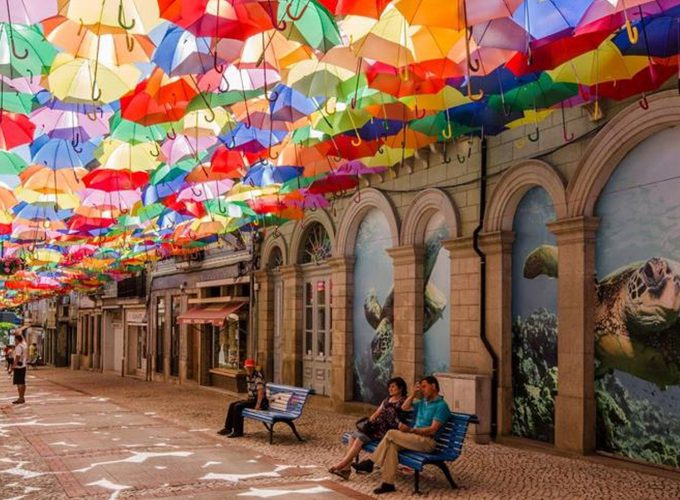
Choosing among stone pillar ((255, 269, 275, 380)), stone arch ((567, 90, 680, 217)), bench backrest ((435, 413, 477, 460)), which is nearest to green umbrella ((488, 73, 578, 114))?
stone arch ((567, 90, 680, 217))

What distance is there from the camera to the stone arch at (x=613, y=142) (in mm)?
9273

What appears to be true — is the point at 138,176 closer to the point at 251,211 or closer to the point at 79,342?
the point at 251,211

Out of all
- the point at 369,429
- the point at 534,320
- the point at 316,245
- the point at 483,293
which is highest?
the point at 316,245

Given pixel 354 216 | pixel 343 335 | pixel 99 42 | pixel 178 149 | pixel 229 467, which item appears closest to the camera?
pixel 99 42

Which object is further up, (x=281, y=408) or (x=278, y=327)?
(x=278, y=327)

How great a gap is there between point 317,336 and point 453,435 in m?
9.95

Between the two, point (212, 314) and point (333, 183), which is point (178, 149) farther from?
point (212, 314)

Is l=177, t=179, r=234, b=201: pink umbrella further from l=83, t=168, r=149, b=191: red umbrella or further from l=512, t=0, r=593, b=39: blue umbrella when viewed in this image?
l=512, t=0, r=593, b=39: blue umbrella

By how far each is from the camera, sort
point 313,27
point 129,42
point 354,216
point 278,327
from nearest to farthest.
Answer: point 313,27
point 129,42
point 354,216
point 278,327

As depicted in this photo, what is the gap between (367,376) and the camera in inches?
638

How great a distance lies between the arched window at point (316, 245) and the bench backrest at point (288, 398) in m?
5.36

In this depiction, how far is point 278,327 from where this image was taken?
20.5m

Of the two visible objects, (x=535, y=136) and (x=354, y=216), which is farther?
(x=354, y=216)

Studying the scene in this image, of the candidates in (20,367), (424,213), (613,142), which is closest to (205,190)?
(424,213)
